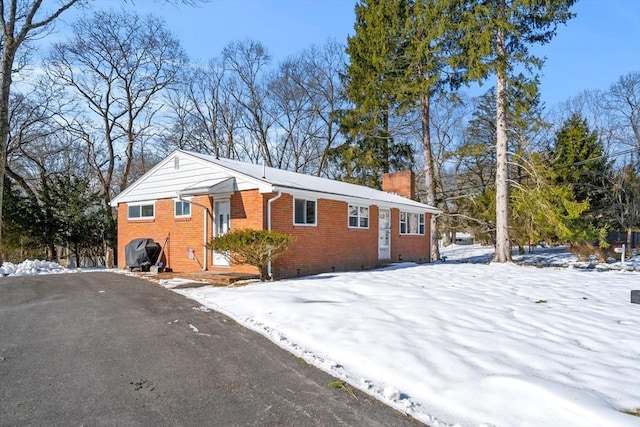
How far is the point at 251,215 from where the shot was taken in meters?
12.0

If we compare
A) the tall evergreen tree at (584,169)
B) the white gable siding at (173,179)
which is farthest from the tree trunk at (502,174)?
the white gable siding at (173,179)

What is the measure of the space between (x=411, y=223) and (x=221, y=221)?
32.1 ft

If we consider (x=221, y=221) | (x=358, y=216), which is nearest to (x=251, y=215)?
(x=221, y=221)

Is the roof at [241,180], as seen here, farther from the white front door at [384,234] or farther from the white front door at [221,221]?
the white front door at [384,234]

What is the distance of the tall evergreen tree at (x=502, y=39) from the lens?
16.4 meters

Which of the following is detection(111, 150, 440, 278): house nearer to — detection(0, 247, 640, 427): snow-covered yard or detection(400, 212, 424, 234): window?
detection(400, 212, 424, 234): window

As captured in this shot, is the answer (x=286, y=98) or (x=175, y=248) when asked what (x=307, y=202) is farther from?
(x=286, y=98)

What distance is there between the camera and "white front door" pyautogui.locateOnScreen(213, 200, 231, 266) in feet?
42.3

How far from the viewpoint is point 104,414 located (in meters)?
3.30

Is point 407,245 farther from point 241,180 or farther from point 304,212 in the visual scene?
point 241,180

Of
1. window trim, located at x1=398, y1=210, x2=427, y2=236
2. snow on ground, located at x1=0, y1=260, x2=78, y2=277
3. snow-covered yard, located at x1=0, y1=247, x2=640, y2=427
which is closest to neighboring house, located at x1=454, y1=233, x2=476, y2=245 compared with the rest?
window trim, located at x1=398, y1=210, x2=427, y2=236

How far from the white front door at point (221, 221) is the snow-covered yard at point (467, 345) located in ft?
12.0

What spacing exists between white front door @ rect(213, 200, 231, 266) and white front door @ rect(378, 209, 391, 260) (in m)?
6.75

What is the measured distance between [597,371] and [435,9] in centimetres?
1890
